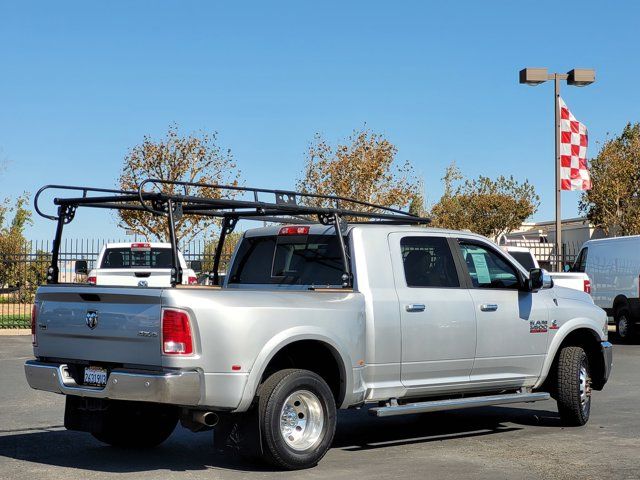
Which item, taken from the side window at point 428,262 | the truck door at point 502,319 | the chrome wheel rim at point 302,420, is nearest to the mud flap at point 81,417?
the chrome wheel rim at point 302,420

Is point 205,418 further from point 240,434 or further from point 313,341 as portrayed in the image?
point 313,341

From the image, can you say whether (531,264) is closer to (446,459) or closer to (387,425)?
(387,425)

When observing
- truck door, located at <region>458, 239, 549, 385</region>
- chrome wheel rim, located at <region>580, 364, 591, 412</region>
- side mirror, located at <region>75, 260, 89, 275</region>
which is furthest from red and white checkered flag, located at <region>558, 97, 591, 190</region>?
side mirror, located at <region>75, 260, 89, 275</region>

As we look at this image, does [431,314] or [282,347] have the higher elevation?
[431,314]

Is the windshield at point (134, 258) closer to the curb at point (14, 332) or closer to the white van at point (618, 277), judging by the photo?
the curb at point (14, 332)

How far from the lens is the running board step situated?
8282mm

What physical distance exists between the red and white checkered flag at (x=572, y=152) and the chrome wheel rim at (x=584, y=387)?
15.1 metres

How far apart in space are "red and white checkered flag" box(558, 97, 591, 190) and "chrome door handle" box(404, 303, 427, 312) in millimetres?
16858

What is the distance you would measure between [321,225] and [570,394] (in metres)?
3.14

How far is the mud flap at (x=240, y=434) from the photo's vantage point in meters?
7.49

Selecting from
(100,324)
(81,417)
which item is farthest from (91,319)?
(81,417)

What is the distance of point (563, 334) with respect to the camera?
393 inches

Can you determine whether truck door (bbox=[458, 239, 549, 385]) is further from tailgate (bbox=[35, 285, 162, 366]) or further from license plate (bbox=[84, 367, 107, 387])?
license plate (bbox=[84, 367, 107, 387])

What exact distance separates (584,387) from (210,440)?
3.80 m
